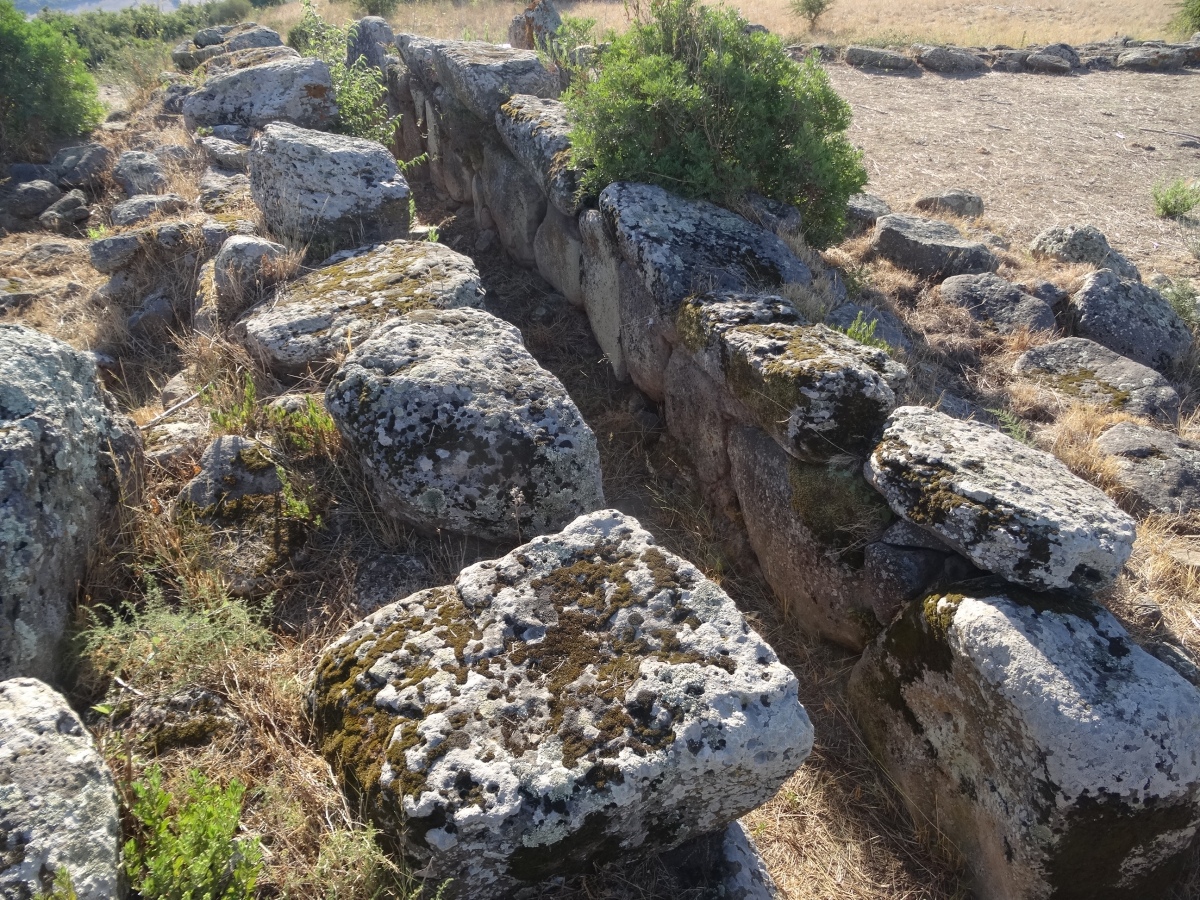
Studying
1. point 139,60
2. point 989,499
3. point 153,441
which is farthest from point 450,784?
point 139,60

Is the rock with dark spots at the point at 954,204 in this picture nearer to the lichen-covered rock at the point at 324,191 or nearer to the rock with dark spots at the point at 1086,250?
the rock with dark spots at the point at 1086,250

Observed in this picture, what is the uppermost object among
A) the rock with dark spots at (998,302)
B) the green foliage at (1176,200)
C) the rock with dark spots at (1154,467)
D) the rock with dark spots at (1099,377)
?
the green foliage at (1176,200)

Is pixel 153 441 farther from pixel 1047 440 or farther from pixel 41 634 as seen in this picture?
pixel 1047 440

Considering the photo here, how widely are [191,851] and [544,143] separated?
4997mm

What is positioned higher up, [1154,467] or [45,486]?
[45,486]

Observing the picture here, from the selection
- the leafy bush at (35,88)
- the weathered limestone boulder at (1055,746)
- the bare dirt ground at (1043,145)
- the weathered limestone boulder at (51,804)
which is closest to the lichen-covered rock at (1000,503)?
the weathered limestone boulder at (1055,746)

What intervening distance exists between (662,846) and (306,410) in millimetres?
2546

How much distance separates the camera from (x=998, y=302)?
714 cm

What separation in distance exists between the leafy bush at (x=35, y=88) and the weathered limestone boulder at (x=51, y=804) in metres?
9.64

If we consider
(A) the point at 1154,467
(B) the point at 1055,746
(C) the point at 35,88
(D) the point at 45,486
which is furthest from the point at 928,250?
(C) the point at 35,88

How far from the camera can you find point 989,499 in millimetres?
2977

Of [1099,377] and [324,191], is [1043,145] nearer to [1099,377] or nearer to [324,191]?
[1099,377]

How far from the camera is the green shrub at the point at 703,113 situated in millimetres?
5105

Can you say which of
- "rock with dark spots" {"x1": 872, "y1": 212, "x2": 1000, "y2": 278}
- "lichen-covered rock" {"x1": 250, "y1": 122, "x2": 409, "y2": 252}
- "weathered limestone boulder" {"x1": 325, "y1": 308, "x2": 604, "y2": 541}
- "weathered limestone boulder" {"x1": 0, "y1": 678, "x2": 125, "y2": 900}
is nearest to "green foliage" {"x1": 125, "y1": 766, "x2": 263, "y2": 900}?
"weathered limestone boulder" {"x1": 0, "y1": 678, "x2": 125, "y2": 900}
